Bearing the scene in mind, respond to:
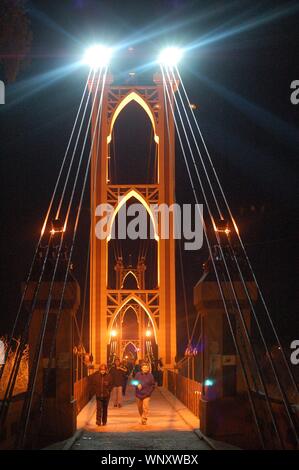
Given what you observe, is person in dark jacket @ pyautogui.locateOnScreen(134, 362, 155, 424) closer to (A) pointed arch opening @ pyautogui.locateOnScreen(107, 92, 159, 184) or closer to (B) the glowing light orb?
→ (B) the glowing light orb

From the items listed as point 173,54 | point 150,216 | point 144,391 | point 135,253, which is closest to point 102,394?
point 144,391

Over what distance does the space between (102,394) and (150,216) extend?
16.6m

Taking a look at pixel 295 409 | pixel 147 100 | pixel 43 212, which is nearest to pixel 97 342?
pixel 43 212

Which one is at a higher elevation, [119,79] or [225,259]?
[119,79]

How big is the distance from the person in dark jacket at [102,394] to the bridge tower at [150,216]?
514 inches

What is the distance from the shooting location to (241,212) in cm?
2512

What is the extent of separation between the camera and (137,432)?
10.0 metres

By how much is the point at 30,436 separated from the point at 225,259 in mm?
3417

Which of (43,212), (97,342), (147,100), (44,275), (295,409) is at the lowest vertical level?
(295,409)

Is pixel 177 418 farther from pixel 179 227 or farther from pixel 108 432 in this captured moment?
pixel 179 227

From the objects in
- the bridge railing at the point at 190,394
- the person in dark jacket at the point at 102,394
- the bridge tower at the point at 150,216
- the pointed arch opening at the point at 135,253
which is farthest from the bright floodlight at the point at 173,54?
the person in dark jacket at the point at 102,394

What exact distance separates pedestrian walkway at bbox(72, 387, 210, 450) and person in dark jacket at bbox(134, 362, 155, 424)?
0.18 meters

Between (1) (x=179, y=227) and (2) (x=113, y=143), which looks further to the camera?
(2) (x=113, y=143)

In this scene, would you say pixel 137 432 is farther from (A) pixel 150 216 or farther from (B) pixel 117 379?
(A) pixel 150 216
